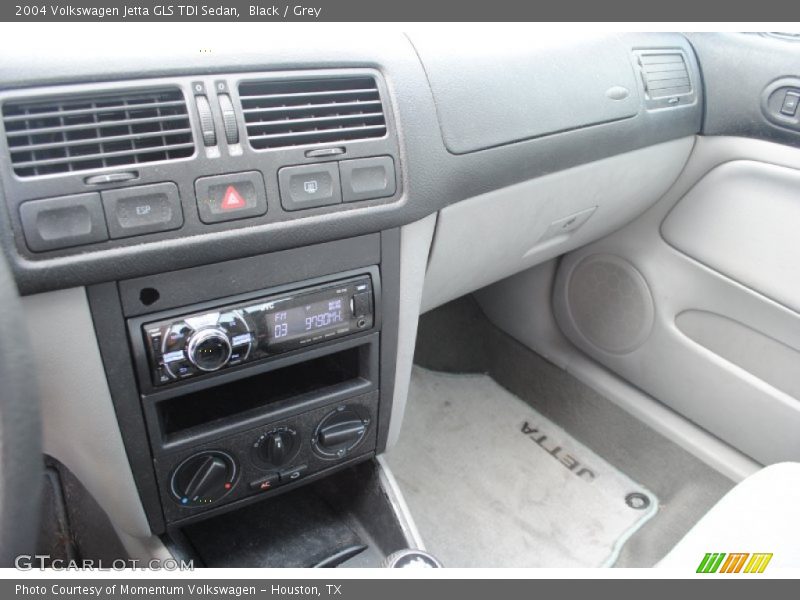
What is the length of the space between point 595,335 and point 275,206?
1.13 meters

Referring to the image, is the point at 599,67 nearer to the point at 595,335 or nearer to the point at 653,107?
the point at 653,107

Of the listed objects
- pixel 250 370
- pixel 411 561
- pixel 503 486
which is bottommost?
pixel 503 486

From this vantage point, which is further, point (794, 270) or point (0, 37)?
point (794, 270)

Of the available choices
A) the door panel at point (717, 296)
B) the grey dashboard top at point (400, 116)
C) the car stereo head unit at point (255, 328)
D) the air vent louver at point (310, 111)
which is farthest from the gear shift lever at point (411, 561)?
the door panel at point (717, 296)

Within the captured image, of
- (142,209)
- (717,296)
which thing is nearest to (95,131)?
(142,209)

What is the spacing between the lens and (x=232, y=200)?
85 centimetres

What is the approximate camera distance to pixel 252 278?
922mm

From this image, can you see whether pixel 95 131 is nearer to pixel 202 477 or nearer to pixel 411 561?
pixel 202 477

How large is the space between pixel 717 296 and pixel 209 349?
1.09 m

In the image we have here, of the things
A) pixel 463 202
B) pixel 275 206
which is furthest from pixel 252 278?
pixel 463 202

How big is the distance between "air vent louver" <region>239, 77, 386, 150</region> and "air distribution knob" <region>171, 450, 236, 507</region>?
47 cm

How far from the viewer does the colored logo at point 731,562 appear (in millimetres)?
935

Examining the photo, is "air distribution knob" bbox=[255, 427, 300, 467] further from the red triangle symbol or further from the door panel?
the door panel

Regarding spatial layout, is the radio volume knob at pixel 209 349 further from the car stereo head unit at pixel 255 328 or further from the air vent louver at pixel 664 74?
the air vent louver at pixel 664 74
